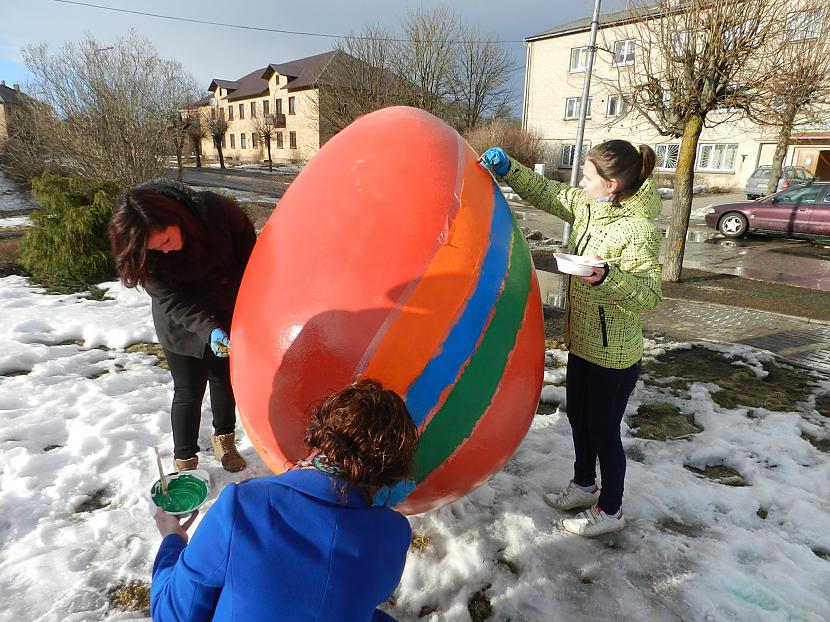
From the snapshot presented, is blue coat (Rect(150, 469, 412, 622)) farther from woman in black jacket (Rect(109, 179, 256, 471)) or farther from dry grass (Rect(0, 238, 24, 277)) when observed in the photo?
dry grass (Rect(0, 238, 24, 277))

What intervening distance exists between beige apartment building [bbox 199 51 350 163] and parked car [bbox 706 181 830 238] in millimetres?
32141

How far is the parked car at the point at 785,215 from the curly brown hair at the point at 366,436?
1566cm

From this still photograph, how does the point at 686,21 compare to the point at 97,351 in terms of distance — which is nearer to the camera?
the point at 97,351

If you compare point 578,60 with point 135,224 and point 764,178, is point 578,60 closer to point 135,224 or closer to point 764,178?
point 764,178

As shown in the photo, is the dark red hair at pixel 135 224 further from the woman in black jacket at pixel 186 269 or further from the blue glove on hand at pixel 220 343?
the blue glove on hand at pixel 220 343

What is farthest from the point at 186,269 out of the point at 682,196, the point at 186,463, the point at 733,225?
the point at 733,225

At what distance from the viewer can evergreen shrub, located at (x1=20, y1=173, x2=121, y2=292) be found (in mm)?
7680

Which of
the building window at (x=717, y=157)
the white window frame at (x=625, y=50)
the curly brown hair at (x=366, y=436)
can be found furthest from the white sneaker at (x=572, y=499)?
the building window at (x=717, y=157)

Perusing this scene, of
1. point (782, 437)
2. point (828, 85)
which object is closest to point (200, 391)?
point (782, 437)

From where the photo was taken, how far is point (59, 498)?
306 centimetres

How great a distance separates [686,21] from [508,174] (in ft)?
20.0

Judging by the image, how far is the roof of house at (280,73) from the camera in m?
48.0

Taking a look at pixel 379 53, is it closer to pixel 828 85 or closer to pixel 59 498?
pixel 828 85

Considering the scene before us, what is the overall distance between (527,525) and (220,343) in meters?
1.89
